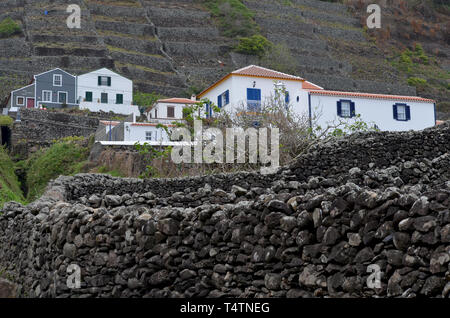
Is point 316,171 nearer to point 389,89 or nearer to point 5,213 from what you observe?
point 5,213

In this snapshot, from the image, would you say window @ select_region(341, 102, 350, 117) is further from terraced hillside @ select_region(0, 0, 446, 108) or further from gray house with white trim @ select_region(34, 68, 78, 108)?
terraced hillside @ select_region(0, 0, 446, 108)

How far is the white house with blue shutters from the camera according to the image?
3039cm

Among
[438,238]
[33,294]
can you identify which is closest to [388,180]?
[438,238]

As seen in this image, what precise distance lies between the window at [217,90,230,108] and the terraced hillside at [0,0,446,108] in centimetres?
2968

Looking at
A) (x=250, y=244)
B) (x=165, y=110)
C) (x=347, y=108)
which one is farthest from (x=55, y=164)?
(x=250, y=244)

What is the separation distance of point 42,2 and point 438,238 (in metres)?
86.4

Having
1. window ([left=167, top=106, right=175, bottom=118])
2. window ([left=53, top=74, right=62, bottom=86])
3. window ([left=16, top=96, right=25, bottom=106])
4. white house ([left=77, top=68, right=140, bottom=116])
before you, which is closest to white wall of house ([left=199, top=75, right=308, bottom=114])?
window ([left=167, top=106, right=175, bottom=118])

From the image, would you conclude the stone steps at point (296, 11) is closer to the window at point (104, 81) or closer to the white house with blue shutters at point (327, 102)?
the window at point (104, 81)

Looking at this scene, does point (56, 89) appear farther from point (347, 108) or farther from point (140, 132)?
point (347, 108)

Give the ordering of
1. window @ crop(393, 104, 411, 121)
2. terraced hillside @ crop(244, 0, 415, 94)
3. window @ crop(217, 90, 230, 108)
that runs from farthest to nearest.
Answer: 1. terraced hillside @ crop(244, 0, 415, 94)
2. window @ crop(217, 90, 230, 108)
3. window @ crop(393, 104, 411, 121)

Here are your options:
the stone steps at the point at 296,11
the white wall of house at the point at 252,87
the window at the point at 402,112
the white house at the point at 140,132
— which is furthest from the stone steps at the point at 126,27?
the window at the point at 402,112

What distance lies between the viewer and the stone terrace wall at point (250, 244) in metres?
4.34

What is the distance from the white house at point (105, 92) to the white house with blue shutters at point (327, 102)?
22.9 m

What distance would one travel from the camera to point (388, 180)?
8.80 m
